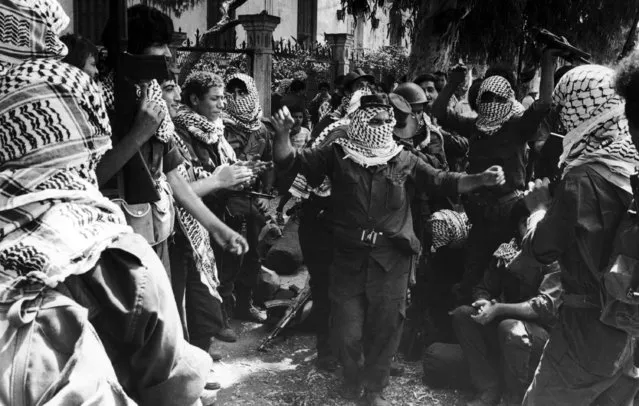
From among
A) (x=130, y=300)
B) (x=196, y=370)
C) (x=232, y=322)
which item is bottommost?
(x=232, y=322)

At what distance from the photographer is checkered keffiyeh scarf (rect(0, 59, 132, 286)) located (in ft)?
6.79

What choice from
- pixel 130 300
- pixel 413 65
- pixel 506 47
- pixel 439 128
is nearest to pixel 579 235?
pixel 130 300

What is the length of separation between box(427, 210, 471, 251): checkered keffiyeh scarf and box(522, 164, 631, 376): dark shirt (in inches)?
98.8

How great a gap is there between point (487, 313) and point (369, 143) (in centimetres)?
136

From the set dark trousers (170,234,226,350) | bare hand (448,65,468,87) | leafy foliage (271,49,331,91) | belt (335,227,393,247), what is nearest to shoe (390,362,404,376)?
A: belt (335,227,393,247)

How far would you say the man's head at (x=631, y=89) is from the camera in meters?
2.97

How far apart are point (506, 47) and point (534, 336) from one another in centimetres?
960

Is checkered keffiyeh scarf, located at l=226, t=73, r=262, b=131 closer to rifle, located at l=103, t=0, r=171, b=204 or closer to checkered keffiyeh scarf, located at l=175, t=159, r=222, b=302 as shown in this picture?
checkered keffiyeh scarf, located at l=175, t=159, r=222, b=302

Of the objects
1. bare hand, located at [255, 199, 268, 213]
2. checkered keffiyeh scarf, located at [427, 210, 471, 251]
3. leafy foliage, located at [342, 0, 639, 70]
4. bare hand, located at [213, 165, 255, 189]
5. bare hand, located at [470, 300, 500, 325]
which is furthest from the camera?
leafy foliage, located at [342, 0, 639, 70]

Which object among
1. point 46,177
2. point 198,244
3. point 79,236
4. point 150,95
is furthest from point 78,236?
point 198,244

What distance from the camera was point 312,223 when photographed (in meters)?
6.18

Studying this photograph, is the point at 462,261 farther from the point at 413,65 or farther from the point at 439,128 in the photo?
the point at 413,65

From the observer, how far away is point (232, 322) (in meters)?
7.14

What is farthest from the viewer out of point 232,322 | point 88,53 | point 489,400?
point 232,322
